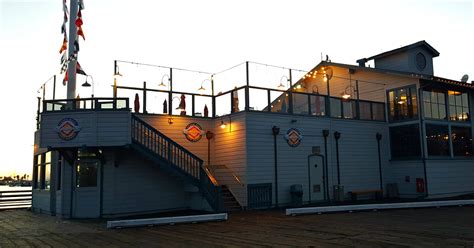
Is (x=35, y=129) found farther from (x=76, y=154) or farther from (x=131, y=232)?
(x=131, y=232)

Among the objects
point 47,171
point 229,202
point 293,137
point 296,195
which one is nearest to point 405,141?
point 293,137

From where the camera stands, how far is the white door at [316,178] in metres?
19.5

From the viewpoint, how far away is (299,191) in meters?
18.0

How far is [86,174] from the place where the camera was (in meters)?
16.2

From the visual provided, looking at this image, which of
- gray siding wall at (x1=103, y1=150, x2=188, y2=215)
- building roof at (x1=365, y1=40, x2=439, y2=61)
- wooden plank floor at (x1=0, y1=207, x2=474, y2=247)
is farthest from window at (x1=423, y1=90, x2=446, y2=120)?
gray siding wall at (x1=103, y1=150, x2=188, y2=215)

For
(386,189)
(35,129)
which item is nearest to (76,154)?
(35,129)

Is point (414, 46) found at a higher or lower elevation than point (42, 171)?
higher

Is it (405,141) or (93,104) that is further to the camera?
(405,141)

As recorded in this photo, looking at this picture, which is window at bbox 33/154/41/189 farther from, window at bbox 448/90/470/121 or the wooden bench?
window at bbox 448/90/470/121

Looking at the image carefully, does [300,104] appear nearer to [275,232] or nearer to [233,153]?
[233,153]

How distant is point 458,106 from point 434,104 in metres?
2.45

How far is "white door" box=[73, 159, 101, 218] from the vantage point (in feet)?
52.0

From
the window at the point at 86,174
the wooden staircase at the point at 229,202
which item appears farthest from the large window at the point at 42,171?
the wooden staircase at the point at 229,202

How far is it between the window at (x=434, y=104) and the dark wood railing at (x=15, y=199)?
21.9 m
